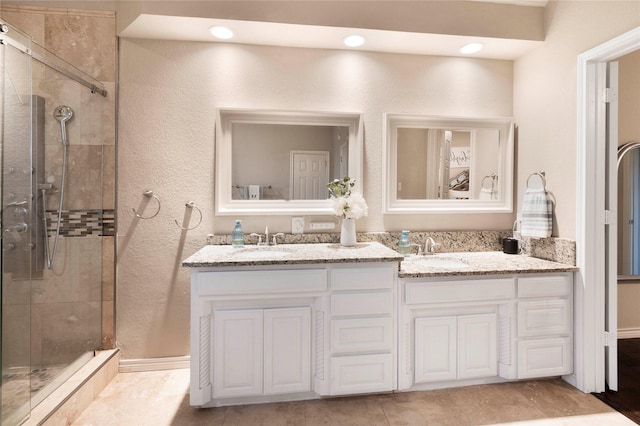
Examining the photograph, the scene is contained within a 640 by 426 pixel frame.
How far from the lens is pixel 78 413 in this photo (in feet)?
6.20

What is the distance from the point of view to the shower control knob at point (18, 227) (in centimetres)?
166

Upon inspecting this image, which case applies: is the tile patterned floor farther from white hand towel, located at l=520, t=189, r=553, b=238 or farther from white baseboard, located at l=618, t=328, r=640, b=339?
white baseboard, located at l=618, t=328, r=640, b=339

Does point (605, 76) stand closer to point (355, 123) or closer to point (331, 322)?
point (355, 123)

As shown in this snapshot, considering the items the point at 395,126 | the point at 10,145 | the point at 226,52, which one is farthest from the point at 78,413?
the point at 395,126

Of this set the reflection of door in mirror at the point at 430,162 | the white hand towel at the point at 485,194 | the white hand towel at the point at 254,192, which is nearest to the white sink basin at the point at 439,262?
the reflection of door in mirror at the point at 430,162

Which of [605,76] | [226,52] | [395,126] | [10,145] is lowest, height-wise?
[10,145]

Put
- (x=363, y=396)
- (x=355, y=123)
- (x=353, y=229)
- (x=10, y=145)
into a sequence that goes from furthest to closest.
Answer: (x=355, y=123)
(x=353, y=229)
(x=363, y=396)
(x=10, y=145)

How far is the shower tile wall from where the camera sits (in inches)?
83.1

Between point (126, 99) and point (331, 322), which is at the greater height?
point (126, 99)

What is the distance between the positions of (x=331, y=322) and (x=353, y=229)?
0.70 metres

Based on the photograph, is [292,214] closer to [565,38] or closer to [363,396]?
[363,396]

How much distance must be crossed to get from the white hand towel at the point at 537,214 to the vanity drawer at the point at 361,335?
124 centimetres

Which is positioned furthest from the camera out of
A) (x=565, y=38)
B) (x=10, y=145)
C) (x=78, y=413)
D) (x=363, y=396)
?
(x=565, y=38)

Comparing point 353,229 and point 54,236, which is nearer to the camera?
point 54,236
